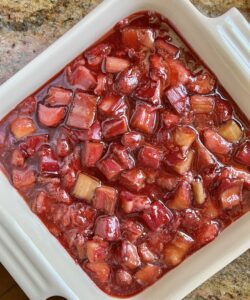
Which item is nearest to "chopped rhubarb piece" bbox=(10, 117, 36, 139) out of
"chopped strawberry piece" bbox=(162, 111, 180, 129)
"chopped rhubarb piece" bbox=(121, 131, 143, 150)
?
"chopped rhubarb piece" bbox=(121, 131, 143, 150)

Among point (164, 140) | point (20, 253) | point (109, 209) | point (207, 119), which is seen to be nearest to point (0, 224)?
point (20, 253)

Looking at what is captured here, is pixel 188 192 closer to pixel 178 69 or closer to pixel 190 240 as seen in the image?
pixel 190 240

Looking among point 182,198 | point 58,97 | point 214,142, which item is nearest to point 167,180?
point 182,198

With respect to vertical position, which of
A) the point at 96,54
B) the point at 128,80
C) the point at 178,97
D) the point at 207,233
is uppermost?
the point at 96,54

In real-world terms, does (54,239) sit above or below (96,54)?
below

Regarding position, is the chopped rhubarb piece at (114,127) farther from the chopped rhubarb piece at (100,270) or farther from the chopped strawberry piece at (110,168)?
the chopped rhubarb piece at (100,270)

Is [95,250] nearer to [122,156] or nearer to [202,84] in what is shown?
[122,156]
